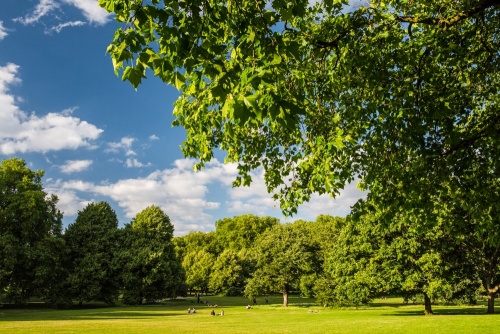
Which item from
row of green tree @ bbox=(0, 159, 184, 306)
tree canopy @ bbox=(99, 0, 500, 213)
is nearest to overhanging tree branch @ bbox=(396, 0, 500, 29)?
tree canopy @ bbox=(99, 0, 500, 213)

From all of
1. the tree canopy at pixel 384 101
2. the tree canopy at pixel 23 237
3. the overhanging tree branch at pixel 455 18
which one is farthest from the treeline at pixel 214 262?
the overhanging tree branch at pixel 455 18

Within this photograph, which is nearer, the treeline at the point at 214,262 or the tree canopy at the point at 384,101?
the tree canopy at the point at 384,101

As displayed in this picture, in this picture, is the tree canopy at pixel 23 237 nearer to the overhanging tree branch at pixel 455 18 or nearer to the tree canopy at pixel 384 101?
the tree canopy at pixel 384 101

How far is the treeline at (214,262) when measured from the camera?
40.3 m

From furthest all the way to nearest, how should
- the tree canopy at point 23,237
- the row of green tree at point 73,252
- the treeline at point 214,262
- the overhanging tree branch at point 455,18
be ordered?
the row of green tree at point 73,252, the tree canopy at point 23,237, the treeline at point 214,262, the overhanging tree branch at point 455,18

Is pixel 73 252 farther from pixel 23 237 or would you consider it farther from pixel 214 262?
pixel 214 262

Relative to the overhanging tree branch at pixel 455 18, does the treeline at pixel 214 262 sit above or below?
below

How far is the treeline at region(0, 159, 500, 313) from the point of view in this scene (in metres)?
40.3

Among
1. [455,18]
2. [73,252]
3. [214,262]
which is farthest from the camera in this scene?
[214,262]

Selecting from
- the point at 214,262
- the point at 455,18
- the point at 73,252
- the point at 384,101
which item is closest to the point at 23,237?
the point at 73,252

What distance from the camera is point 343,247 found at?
1805 inches

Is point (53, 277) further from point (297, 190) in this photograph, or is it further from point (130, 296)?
point (297, 190)

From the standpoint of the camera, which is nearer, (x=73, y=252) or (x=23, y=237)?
(x=23, y=237)

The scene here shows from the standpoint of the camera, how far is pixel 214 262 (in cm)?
8562
